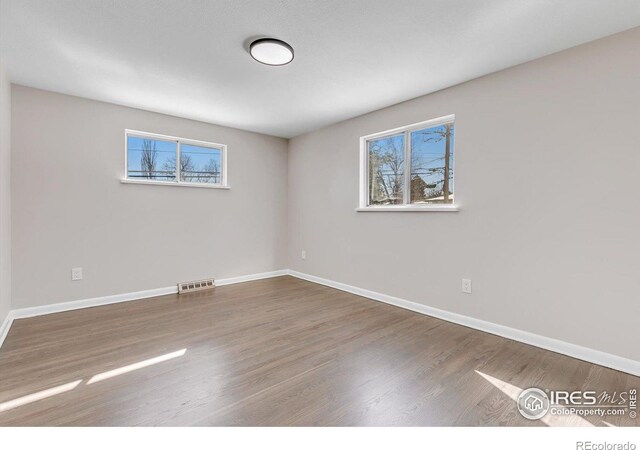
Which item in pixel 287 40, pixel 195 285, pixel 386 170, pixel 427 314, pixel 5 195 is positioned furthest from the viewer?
pixel 195 285

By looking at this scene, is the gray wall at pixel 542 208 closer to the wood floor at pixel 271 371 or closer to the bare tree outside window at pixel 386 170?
the bare tree outside window at pixel 386 170

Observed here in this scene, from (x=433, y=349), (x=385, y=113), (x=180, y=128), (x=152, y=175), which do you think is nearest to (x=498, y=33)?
(x=385, y=113)

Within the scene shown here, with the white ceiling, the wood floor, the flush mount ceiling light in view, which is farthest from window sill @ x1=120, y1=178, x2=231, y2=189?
the flush mount ceiling light

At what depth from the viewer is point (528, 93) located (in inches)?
93.4

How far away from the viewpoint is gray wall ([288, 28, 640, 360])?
1977mm

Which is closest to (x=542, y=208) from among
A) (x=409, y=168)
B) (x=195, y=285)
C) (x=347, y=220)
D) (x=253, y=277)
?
(x=409, y=168)

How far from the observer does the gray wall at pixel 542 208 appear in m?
1.98

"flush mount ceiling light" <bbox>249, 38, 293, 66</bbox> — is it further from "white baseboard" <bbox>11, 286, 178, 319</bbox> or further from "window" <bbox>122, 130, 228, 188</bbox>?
"white baseboard" <bbox>11, 286, 178, 319</bbox>

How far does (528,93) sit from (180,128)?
12.6 feet

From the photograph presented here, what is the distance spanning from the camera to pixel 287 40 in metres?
2.13

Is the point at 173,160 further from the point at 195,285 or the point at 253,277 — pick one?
the point at 253,277

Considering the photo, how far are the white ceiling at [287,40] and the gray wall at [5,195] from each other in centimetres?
27

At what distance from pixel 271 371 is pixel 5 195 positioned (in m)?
2.88
